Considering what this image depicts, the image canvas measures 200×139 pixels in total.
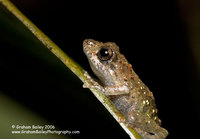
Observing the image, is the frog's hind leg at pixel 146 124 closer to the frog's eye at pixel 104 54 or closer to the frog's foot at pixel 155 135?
the frog's foot at pixel 155 135

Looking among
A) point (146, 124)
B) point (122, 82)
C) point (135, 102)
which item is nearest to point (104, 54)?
A: point (122, 82)

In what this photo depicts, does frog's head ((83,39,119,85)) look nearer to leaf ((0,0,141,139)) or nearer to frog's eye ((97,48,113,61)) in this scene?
frog's eye ((97,48,113,61))

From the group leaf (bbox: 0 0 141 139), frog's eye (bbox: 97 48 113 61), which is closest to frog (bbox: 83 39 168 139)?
frog's eye (bbox: 97 48 113 61)

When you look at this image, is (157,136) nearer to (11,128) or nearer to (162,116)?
(11,128)

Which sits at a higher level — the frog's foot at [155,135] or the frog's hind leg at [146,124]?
A: the frog's hind leg at [146,124]

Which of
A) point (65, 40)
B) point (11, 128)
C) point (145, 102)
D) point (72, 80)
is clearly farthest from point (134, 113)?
point (65, 40)

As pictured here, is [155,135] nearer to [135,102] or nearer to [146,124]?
[146,124]

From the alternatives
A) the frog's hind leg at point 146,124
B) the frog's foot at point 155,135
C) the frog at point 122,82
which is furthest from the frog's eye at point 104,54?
the frog's foot at point 155,135

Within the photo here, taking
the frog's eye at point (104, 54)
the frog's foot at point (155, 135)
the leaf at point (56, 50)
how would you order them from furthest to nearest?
the frog's eye at point (104, 54) < the frog's foot at point (155, 135) < the leaf at point (56, 50)
